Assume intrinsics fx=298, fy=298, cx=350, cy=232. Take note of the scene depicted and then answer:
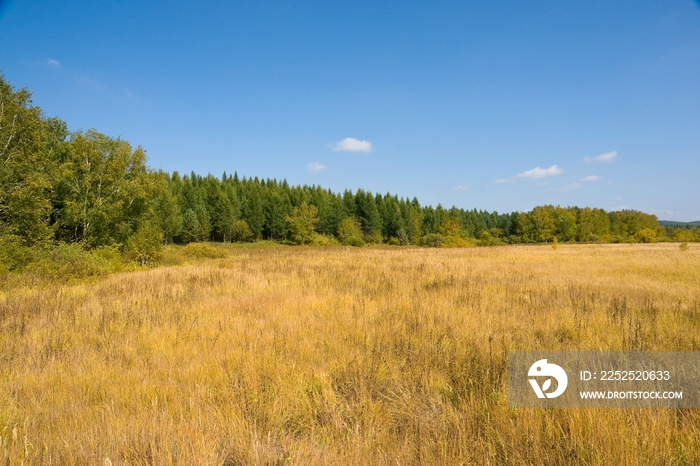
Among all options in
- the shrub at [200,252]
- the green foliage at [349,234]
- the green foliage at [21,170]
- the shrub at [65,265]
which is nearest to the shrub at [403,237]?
the green foliage at [349,234]

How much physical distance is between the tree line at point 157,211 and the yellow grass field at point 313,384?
1180cm

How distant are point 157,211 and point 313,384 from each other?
5066 cm

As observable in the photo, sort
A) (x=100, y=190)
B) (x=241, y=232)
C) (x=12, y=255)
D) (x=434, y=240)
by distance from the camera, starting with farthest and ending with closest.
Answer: (x=241, y=232)
(x=434, y=240)
(x=100, y=190)
(x=12, y=255)

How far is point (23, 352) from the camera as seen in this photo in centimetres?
432

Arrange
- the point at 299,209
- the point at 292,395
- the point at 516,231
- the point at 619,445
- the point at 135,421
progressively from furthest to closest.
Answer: the point at 516,231 < the point at 299,209 < the point at 292,395 < the point at 135,421 < the point at 619,445

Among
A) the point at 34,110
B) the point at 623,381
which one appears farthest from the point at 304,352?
the point at 34,110

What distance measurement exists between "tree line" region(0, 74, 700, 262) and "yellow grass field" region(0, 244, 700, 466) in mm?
11799

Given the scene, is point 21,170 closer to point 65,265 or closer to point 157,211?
point 65,265

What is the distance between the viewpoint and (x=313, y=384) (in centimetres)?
338

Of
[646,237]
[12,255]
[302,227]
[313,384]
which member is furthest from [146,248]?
[646,237]

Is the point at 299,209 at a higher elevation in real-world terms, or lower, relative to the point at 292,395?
higher

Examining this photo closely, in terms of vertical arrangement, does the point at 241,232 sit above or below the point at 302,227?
below

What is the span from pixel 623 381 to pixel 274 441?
374 centimetres

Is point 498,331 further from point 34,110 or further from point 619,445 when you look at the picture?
point 34,110
